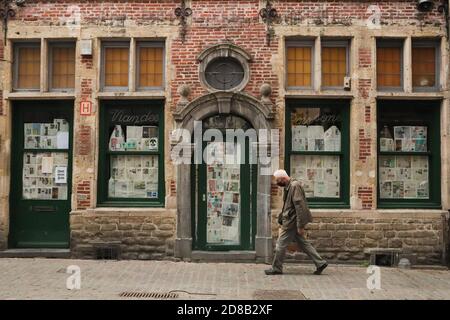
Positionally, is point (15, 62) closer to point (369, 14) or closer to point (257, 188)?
point (257, 188)

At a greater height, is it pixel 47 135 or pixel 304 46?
pixel 304 46

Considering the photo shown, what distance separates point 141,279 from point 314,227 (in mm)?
3741

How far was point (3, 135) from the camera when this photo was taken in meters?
11.1

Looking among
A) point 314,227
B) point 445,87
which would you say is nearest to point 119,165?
point 314,227

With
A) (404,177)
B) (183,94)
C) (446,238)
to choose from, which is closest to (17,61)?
(183,94)

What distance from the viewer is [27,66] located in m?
11.4

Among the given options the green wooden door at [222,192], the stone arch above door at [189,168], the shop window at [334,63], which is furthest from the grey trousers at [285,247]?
the shop window at [334,63]

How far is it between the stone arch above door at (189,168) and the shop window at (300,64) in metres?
0.91

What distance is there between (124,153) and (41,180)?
1.91 m

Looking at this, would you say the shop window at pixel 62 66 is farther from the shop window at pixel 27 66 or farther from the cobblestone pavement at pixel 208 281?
the cobblestone pavement at pixel 208 281

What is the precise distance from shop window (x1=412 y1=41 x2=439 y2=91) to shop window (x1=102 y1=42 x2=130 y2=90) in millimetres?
6114

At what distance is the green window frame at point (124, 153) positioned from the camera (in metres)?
11.1

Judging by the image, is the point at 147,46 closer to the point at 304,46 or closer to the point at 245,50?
the point at 245,50

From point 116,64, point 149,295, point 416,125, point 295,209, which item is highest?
point 116,64
